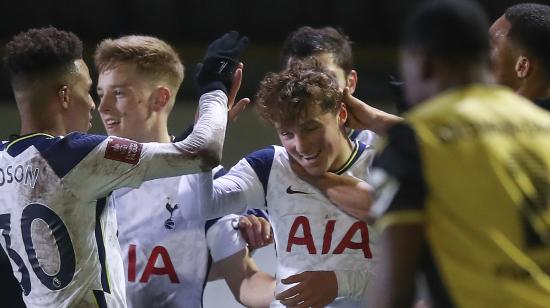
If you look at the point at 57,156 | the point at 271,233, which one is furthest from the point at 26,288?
the point at 271,233

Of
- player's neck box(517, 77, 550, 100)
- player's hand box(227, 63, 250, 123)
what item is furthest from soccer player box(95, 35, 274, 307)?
player's neck box(517, 77, 550, 100)

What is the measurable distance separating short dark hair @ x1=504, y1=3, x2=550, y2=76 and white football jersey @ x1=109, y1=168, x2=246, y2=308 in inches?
42.8

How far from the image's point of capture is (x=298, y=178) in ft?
10.5

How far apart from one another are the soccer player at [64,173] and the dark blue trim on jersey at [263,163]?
33 cm

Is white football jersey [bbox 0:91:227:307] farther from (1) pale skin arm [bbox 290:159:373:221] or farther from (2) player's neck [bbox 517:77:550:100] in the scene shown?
(2) player's neck [bbox 517:77:550:100]

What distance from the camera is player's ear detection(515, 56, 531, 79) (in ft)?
9.85

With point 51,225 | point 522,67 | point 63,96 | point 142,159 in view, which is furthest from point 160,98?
point 522,67

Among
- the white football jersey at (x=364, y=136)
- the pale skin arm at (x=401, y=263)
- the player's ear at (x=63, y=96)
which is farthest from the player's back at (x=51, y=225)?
the pale skin arm at (x=401, y=263)

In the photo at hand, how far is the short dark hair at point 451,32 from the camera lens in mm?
1850

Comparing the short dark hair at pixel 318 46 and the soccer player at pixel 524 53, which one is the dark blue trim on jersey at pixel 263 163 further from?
the short dark hair at pixel 318 46

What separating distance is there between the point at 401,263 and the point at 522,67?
1381mm

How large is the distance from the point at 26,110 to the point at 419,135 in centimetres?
142

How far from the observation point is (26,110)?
2.88 metres

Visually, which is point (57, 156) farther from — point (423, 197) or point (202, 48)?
point (202, 48)
